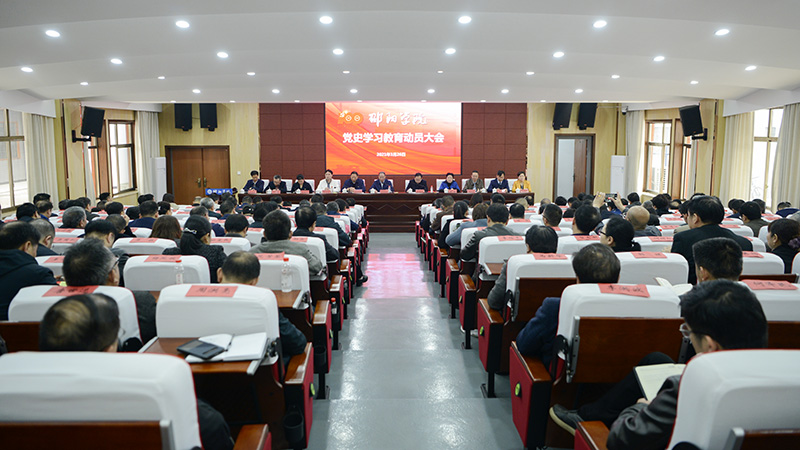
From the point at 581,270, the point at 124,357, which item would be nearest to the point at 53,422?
the point at 124,357

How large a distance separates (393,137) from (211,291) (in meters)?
12.4

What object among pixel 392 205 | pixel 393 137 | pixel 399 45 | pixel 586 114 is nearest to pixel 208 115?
pixel 393 137

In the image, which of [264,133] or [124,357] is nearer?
[124,357]

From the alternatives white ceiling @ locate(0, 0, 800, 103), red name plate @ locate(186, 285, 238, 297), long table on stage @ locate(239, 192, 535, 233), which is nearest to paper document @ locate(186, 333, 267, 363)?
red name plate @ locate(186, 285, 238, 297)

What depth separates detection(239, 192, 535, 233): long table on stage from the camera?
12047mm

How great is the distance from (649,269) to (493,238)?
1291 mm

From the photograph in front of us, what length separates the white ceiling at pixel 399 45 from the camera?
502 cm

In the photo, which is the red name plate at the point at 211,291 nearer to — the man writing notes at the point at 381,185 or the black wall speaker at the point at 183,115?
the man writing notes at the point at 381,185

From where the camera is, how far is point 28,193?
10.2m

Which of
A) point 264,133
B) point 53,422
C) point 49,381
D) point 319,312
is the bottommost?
point 319,312

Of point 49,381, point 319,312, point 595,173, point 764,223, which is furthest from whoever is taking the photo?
point 595,173

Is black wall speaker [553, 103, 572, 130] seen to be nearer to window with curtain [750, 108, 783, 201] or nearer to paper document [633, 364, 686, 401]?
window with curtain [750, 108, 783, 201]

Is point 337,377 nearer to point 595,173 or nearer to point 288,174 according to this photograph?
point 288,174

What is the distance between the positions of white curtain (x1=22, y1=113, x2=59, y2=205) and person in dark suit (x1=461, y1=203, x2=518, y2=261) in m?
8.66
